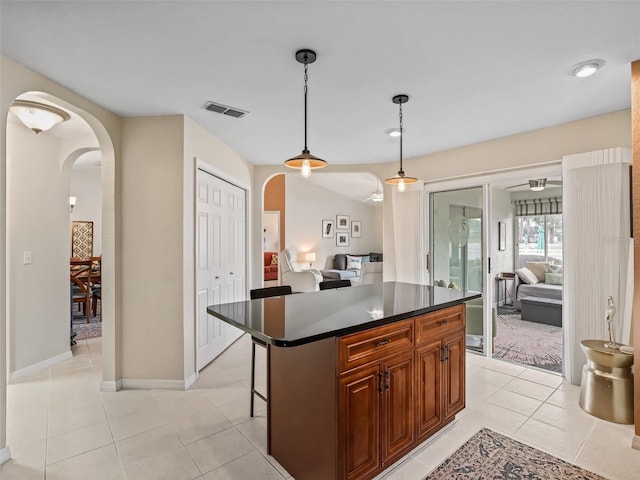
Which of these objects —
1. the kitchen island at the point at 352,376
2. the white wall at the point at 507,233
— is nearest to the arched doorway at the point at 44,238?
the kitchen island at the point at 352,376

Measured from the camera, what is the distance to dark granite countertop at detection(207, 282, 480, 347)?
1.48 metres

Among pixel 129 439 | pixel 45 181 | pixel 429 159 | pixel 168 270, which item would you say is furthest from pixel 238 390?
pixel 429 159

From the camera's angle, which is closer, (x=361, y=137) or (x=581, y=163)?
(x=581, y=163)

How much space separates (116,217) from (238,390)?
190 cm

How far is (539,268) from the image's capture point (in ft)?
20.3

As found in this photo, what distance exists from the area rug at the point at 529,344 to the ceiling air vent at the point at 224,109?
12.5 feet

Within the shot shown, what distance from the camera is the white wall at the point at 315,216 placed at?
912cm

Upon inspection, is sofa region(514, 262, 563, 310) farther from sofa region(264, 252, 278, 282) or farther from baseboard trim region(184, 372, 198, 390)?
sofa region(264, 252, 278, 282)

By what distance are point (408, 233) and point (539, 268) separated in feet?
11.6

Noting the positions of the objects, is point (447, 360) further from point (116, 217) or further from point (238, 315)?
point (116, 217)

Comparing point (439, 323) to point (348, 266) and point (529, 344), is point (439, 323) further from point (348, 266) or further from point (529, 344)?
point (348, 266)

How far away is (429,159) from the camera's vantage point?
4293 mm

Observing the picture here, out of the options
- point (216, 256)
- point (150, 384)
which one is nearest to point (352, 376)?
point (150, 384)

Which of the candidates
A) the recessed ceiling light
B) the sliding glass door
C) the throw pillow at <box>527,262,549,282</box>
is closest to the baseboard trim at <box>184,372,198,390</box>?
the sliding glass door
